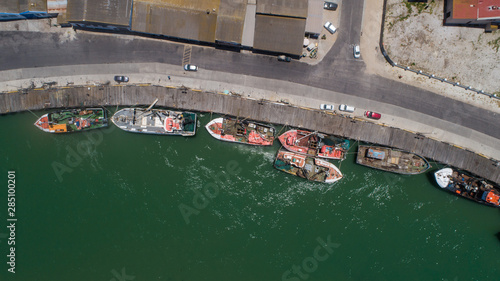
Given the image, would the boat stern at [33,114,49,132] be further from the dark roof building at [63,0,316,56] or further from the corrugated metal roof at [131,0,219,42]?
the corrugated metal roof at [131,0,219,42]

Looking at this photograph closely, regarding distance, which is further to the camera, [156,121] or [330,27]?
[156,121]

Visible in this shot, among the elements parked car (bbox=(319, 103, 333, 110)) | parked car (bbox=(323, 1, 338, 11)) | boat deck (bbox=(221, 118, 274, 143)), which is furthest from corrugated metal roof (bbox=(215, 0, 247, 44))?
parked car (bbox=(319, 103, 333, 110))

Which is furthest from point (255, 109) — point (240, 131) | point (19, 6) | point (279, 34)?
point (19, 6)

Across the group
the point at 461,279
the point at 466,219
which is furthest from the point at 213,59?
the point at 461,279

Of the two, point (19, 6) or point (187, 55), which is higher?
point (19, 6)

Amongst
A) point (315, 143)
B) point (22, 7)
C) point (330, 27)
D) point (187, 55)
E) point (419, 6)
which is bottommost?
point (315, 143)

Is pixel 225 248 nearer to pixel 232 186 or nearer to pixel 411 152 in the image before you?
pixel 232 186

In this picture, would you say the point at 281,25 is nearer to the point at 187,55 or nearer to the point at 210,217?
the point at 187,55
